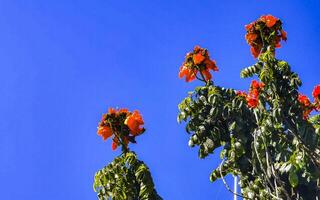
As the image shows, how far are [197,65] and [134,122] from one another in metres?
1.15

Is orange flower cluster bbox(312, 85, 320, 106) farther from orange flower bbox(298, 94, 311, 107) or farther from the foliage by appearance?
the foliage

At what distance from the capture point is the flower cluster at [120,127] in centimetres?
637

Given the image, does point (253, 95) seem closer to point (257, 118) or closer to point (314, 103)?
point (314, 103)

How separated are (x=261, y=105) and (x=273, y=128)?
1.48 feet

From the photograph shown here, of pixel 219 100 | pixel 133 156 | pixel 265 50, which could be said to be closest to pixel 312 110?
pixel 265 50

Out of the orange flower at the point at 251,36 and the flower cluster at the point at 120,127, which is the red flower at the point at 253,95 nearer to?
the orange flower at the point at 251,36

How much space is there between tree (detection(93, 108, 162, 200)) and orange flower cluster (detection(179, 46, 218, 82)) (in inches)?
38.0

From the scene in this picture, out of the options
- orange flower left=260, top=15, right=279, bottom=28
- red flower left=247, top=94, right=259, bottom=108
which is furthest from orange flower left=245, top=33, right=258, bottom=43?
red flower left=247, top=94, right=259, bottom=108

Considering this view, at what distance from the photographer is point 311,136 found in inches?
229

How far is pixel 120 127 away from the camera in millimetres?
6465

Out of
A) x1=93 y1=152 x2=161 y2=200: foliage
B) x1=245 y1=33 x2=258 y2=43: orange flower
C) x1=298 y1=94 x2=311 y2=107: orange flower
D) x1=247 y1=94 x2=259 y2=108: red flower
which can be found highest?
x1=245 y1=33 x2=258 y2=43: orange flower

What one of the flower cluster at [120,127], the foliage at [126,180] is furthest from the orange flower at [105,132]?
the foliage at [126,180]

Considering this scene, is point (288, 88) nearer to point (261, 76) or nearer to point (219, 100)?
point (261, 76)

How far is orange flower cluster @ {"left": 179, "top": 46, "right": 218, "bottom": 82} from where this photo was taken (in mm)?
6910
